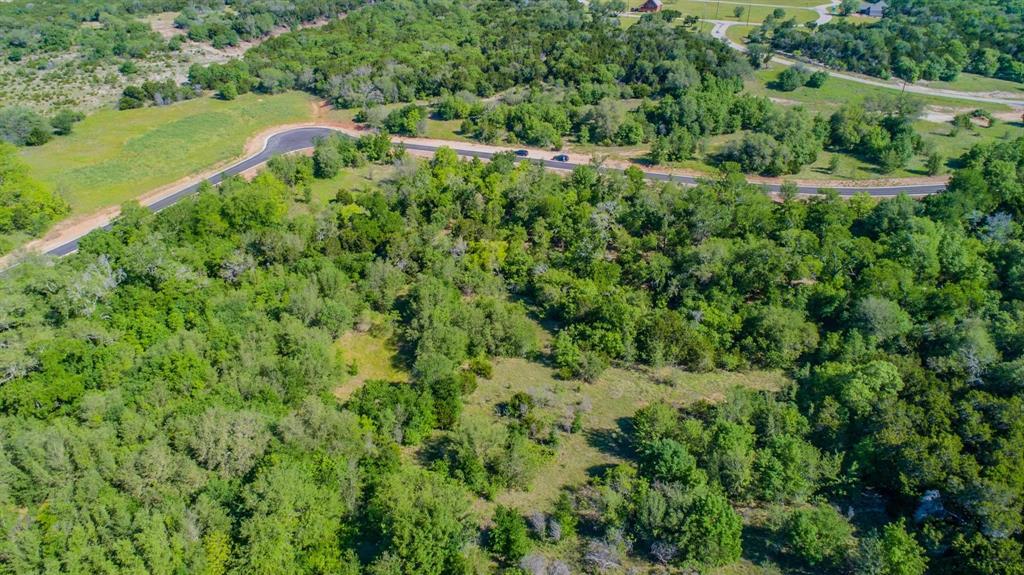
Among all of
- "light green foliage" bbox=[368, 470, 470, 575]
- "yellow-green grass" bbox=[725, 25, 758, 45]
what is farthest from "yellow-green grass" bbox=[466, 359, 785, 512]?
"yellow-green grass" bbox=[725, 25, 758, 45]

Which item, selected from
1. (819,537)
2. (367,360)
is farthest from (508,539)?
(367,360)

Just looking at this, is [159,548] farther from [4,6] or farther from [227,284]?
[4,6]

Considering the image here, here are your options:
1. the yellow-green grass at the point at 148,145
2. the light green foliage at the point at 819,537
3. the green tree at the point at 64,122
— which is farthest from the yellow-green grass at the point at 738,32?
the green tree at the point at 64,122

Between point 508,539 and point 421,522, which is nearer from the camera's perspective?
point 421,522

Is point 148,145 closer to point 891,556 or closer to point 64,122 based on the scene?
point 64,122

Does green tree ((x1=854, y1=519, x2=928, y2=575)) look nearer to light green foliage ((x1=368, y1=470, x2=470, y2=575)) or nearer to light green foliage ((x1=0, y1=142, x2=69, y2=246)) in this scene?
light green foliage ((x1=368, y1=470, x2=470, y2=575))

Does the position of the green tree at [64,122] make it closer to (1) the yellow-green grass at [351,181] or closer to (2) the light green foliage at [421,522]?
(1) the yellow-green grass at [351,181]
